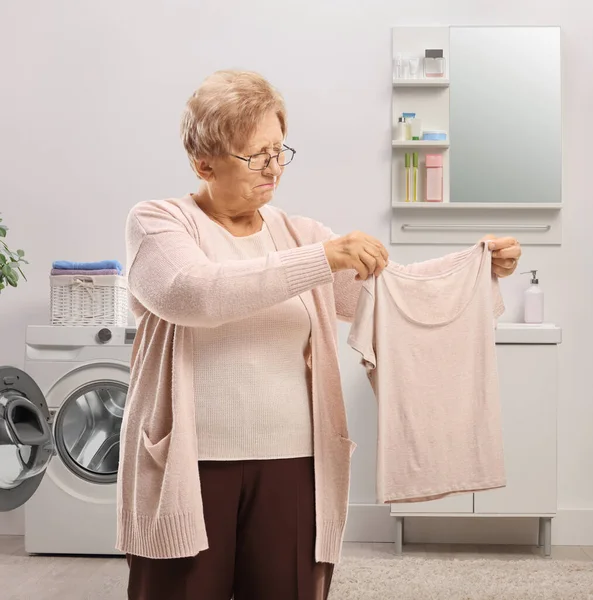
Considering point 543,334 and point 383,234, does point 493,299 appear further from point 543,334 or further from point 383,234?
point 383,234

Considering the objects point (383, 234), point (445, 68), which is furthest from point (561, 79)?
point (383, 234)

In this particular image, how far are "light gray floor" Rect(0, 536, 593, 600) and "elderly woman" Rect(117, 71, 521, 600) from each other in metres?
1.60

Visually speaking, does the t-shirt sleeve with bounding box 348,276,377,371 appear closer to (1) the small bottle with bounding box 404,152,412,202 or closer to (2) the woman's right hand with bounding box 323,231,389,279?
(2) the woman's right hand with bounding box 323,231,389,279

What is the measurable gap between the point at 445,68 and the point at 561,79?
0.51m

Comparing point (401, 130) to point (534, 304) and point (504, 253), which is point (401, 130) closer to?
point (534, 304)

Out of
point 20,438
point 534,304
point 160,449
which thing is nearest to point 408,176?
point 534,304

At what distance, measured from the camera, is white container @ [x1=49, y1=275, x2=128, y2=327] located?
3252 mm

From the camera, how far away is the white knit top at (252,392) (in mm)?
1314

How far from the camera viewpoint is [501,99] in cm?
358

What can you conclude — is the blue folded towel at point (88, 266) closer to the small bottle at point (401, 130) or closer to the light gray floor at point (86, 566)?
the light gray floor at point (86, 566)

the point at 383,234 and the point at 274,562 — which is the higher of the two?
the point at 383,234

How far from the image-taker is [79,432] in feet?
10.5

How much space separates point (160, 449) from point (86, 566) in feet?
6.58

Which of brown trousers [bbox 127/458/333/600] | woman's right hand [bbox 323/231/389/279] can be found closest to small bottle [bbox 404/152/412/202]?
woman's right hand [bbox 323/231/389/279]
